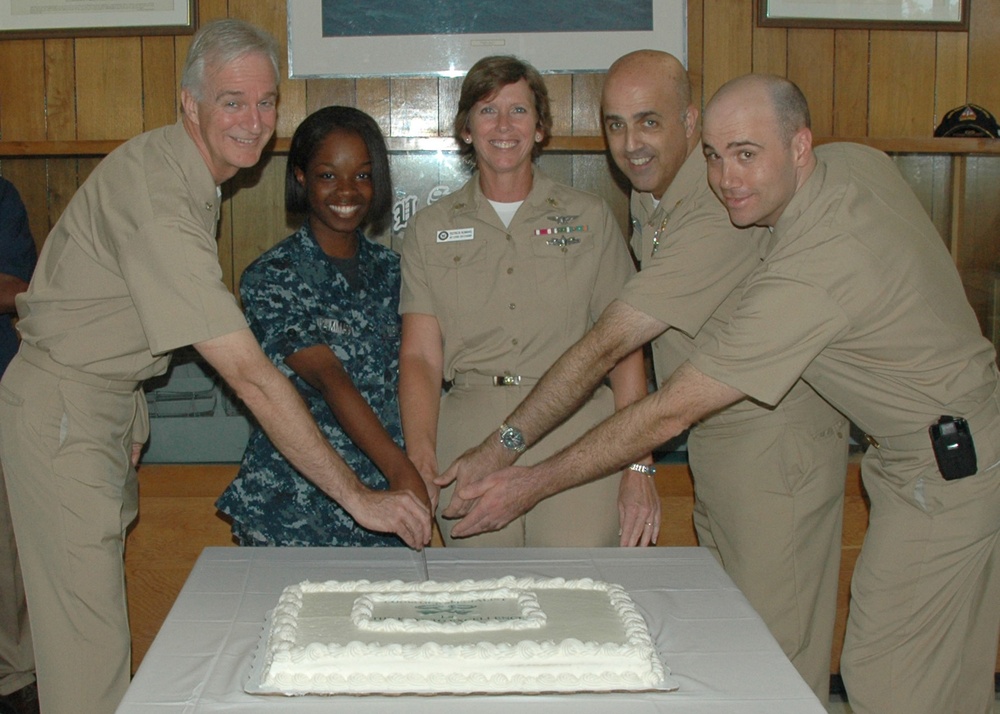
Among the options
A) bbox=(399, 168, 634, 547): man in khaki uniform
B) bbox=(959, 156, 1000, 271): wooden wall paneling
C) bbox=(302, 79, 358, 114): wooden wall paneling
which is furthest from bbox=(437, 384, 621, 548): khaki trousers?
bbox=(959, 156, 1000, 271): wooden wall paneling

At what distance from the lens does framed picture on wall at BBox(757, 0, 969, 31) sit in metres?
3.11

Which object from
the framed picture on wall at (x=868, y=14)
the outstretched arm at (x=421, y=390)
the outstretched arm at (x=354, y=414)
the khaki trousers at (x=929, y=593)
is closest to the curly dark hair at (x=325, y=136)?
the outstretched arm at (x=421, y=390)

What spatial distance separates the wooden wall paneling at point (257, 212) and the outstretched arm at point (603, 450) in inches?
49.6

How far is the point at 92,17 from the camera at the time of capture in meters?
3.09

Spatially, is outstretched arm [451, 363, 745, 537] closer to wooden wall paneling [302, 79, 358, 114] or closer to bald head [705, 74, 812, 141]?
bald head [705, 74, 812, 141]

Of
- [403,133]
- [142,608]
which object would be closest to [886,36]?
[403,133]

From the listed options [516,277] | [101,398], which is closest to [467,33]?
[516,277]

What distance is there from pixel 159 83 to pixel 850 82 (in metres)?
2.14

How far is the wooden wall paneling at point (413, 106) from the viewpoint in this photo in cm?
314

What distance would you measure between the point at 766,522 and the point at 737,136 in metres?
0.83

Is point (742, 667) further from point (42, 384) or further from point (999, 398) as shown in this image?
point (42, 384)

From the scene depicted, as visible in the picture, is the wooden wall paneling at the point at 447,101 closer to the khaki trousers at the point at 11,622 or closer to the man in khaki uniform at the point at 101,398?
the man in khaki uniform at the point at 101,398

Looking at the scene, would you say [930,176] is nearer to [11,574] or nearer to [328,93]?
[328,93]

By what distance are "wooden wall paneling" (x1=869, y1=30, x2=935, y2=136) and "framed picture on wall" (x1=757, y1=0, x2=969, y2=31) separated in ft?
0.12
